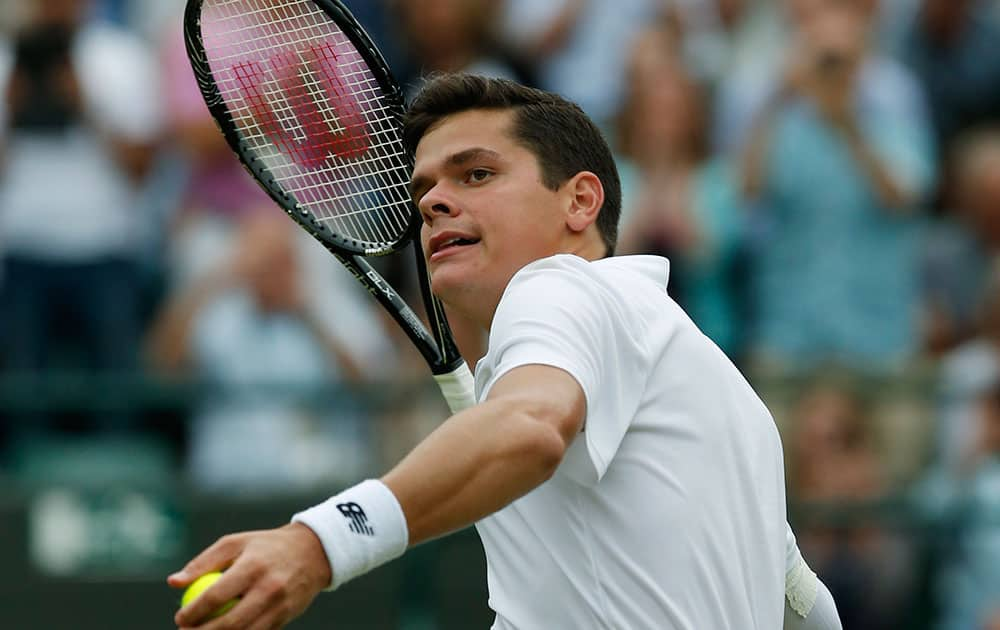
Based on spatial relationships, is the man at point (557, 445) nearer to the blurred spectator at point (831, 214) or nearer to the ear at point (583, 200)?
the ear at point (583, 200)

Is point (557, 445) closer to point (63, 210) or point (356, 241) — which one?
point (356, 241)

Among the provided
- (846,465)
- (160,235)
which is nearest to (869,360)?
(846,465)

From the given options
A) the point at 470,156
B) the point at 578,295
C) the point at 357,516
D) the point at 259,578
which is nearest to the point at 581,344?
the point at 578,295

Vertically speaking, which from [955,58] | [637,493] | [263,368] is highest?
[637,493]

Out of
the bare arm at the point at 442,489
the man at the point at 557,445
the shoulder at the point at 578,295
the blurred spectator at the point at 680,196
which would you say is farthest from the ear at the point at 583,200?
the blurred spectator at the point at 680,196

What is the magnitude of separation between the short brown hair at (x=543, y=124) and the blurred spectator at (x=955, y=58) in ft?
17.2

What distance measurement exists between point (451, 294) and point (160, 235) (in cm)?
481

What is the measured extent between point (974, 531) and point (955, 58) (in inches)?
106

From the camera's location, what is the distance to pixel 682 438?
318 cm

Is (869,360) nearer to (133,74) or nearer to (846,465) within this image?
(846,465)

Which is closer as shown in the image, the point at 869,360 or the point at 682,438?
the point at 682,438

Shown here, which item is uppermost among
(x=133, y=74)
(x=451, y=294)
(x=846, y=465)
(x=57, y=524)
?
(x=451, y=294)

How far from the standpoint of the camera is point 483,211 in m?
3.46

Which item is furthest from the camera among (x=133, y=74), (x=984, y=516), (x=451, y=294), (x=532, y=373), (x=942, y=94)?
(x=942, y=94)
